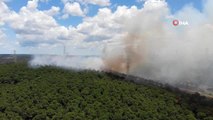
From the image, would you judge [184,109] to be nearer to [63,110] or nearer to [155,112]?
[155,112]

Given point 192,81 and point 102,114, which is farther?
point 192,81

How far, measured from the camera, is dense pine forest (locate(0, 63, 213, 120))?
4193 inches

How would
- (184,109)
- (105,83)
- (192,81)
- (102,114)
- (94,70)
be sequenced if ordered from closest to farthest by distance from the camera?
(102,114)
(184,109)
(105,83)
(94,70)
(192,81)

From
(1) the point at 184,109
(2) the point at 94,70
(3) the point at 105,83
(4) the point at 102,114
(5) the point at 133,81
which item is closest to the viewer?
(4) the point at 102,114

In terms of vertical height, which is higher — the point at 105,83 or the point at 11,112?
the point at 105,83

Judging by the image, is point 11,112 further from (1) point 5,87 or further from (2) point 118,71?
(2) point 118,71

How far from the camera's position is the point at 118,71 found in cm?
15725

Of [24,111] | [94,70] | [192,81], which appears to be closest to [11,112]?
[24,111]

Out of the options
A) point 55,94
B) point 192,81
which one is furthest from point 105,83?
point 192,81

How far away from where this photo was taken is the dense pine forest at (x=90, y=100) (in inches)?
4193

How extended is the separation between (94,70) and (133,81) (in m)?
19.5

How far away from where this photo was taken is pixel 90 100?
11606 centimetres

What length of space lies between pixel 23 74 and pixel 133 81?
46504 millimetres

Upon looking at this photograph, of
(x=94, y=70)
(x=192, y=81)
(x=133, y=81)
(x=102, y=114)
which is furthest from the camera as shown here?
(x=192, y=81)
